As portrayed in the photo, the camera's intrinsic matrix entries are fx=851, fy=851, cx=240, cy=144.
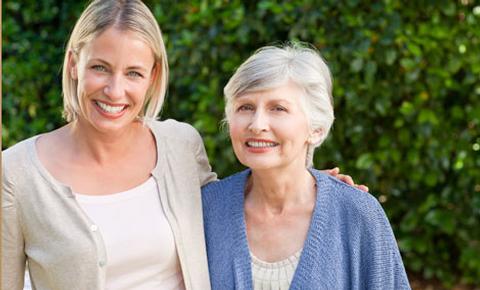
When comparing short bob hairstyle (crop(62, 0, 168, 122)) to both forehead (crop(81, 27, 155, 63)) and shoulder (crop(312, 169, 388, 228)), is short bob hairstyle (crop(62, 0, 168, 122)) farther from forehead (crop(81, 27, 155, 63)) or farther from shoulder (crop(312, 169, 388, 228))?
shoulder (crop(312, 169, 388, 228))

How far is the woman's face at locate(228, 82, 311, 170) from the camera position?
2299mm

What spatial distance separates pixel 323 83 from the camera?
2.39 metres

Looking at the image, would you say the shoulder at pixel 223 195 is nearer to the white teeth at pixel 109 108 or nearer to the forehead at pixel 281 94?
the forehead at pixel 281 94

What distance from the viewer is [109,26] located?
2.27 metres

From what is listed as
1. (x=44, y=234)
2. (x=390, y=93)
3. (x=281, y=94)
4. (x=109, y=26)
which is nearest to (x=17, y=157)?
(x=44, y=234)

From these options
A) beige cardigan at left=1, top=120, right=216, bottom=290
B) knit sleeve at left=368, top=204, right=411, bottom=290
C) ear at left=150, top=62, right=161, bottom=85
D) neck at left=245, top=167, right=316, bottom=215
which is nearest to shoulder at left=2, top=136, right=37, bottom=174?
beige cardigan at left=1, top=120, right=216, bottom=290

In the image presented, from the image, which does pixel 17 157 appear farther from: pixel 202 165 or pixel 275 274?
pixel 275 274

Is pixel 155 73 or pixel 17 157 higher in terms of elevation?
pixel 155 73

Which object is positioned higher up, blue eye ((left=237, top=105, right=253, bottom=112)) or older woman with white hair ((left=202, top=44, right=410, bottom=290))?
blue eye ((left=237, top=105, right=253, bottom=112))

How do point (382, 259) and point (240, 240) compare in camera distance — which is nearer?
point (382, 259)

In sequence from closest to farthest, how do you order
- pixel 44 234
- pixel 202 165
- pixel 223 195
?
pixel 44 234, pixel 223 195, pixel 202 165

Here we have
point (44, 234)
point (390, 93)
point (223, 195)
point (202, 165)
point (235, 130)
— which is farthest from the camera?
point (390, 93)

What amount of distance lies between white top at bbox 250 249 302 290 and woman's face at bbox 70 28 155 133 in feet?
1.82

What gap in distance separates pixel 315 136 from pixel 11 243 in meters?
0.89
